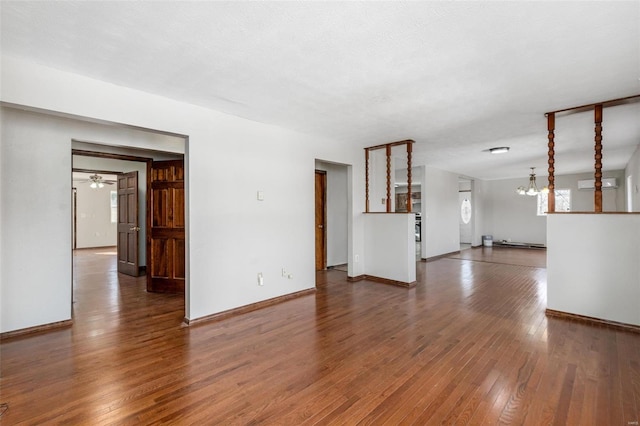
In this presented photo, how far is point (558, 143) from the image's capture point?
17.4 feet

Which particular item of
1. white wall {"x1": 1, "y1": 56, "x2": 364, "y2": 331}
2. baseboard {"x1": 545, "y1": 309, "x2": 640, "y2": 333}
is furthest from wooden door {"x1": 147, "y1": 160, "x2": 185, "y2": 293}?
baseboard {"x1": 545, "y1": 309, "x2": 640, "y2": 333}

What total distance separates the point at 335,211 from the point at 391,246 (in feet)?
5.94

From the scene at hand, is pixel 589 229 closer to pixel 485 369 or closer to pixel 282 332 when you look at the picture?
pixel 485 369

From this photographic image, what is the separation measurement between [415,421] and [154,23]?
9.84 feet

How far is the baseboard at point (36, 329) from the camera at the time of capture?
9.84 feet

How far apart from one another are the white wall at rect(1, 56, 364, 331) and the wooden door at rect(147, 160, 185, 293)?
1430 millimetres

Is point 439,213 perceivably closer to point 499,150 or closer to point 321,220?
point 499,150

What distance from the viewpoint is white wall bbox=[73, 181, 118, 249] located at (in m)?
10.3

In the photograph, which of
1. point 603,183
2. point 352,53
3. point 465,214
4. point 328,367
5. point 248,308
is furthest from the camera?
point 465,214

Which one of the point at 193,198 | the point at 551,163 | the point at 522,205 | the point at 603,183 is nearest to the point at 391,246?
the point at 551,163

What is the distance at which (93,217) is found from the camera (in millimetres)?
10547

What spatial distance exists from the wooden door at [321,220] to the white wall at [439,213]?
275 centimetres

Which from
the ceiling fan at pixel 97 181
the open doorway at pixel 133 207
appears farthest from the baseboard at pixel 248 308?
the ceiling fan at pixel 97 181

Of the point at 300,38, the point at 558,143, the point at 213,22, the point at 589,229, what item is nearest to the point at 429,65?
the point at 300,38
